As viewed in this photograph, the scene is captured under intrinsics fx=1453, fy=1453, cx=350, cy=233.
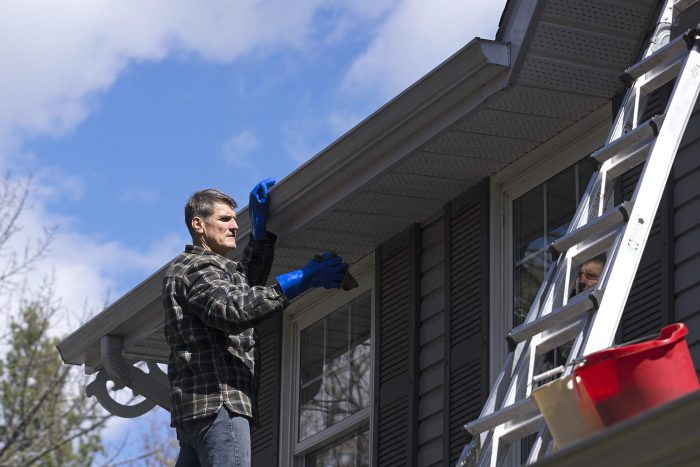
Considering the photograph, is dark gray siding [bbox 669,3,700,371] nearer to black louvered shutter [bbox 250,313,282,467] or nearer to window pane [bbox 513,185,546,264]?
window pane [bbox 513,185,546,264]

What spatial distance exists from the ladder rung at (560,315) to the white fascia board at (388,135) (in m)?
2.03

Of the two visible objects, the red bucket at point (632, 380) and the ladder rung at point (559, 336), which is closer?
the red bucket at point (632, 380)

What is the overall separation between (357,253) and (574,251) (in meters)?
3.52

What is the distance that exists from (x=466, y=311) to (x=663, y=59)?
2.30m

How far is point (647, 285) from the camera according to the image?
239 inches

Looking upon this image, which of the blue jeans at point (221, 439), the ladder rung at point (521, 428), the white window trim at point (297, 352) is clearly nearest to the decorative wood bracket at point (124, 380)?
the white window trim at point (297, 352)

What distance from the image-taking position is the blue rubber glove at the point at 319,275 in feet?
20.3

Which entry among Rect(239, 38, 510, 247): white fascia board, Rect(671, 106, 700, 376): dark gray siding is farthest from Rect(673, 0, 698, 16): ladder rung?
Rect(239, 38, 510, 247): white fascia board

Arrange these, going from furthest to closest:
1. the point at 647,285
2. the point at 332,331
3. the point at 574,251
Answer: the point at 332,331
the point at 647,285
the point at 574,251

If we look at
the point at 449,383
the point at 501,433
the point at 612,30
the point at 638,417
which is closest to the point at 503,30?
the point at 612,30

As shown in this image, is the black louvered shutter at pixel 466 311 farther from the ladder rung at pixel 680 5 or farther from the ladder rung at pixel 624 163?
the ladder rung at pixel 624 163

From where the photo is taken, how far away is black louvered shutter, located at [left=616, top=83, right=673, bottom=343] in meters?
5.95

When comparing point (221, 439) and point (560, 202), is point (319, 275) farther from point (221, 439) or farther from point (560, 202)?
point (560, 202)

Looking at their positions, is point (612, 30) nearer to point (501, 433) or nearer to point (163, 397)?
point (501, 433)
